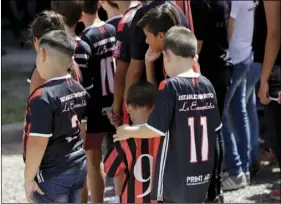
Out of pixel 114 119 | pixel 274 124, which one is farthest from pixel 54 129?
pixel 274 124

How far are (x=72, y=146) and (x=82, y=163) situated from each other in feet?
0.46

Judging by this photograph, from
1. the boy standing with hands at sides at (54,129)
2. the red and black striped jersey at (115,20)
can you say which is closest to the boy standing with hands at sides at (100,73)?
the red and black striped jersey at (115,20)

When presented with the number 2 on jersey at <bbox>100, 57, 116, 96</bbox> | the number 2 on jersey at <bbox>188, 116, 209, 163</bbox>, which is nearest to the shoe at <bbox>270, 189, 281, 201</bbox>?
the number 2 on jersey at <bbox>100, 57, 116, 96</bbox>

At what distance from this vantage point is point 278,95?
388cm

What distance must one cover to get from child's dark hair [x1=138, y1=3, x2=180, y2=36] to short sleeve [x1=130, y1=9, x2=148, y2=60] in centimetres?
13

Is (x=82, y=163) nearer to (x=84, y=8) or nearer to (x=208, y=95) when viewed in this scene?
(x=208, y=95)

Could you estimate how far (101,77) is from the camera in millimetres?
4516

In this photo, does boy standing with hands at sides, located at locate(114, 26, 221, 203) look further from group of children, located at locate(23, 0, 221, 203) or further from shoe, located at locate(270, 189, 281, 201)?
shoe, located at locate(270, 189, 281, 201)

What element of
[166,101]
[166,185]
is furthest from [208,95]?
[166,185]

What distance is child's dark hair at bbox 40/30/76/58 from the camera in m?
3.54

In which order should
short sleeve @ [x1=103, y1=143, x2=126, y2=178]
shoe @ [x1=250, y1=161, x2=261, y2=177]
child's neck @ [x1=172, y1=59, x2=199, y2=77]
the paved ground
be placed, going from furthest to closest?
shoe @ [x1=250, y1=161, x2=261, y2=177], the paved ground, short sleeve @ [x1=103, y1=143, x2=126, y2=178], child's neck @ [x1=172, y1=59, x2=199, y2=77]

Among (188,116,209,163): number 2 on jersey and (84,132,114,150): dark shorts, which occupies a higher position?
(188,116,209,163): number 2 on jersey

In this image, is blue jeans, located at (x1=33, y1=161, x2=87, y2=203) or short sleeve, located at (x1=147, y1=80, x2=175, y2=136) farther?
blue jeans, located at (x1=33, y1=161, x2=87, y2=203)

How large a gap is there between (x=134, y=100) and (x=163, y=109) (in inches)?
12.0
